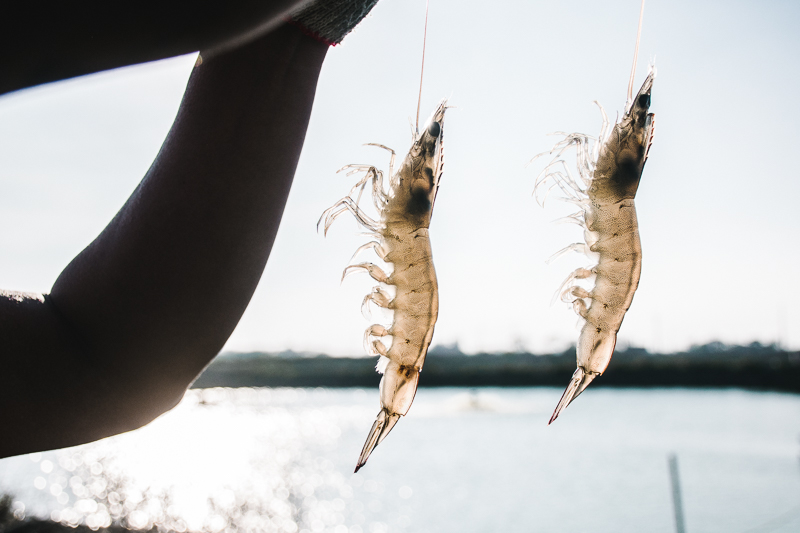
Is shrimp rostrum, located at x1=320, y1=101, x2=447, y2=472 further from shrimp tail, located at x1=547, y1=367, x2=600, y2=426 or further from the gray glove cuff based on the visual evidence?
the gray glove cuff

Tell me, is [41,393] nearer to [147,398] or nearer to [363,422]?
[147,398]

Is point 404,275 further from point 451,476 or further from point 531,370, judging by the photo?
point 531,370

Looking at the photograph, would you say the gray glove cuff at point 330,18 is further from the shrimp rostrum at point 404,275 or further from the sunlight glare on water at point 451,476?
the sunlight glare on water at point 451,476

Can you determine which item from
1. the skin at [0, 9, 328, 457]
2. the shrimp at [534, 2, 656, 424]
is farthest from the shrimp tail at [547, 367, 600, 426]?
the skin at [0, 9, 328, 457]

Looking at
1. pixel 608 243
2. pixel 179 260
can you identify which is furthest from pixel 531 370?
pixel 179 260

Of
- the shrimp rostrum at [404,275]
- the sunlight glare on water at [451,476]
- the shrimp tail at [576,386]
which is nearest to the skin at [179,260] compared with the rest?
the shrimp rostrum at [404,275]

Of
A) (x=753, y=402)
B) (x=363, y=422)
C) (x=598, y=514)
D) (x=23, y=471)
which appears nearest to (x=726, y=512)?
(x=598, y=514)
